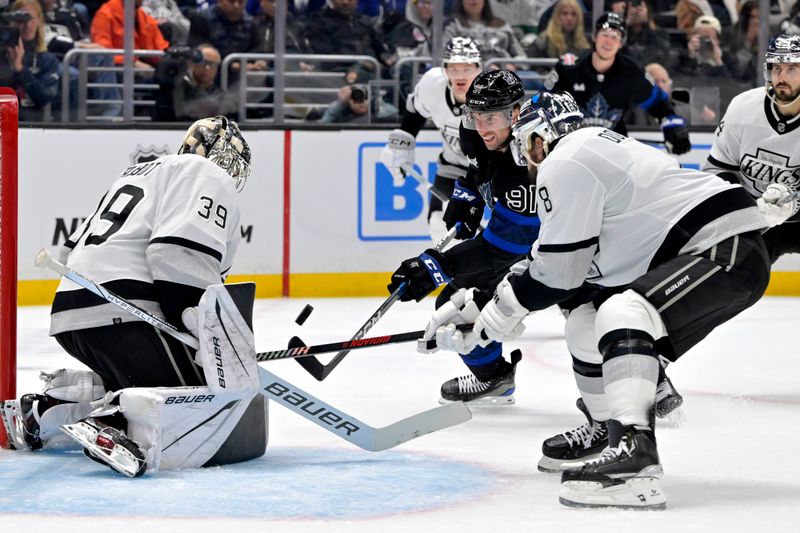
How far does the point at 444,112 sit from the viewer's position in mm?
5648

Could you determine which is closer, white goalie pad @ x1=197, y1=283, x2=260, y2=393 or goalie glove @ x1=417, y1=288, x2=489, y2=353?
white goalie pad @ x1=197, y1=283, x2=260, y2=393

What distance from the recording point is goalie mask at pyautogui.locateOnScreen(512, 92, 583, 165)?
2.93 metres

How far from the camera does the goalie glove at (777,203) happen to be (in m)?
4.08

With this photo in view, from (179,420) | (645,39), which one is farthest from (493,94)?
(645,39)

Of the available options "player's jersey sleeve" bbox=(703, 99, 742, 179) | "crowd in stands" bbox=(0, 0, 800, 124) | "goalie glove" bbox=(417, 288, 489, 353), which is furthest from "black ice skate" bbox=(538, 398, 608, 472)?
"crowd in stands" bbox=(0, 0, 800, 124)

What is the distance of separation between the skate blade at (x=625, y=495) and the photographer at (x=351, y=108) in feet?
13.6

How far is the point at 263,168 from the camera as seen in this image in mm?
6539

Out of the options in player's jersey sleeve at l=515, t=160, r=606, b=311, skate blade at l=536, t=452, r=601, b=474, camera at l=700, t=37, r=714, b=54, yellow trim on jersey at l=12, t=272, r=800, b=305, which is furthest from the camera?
camera at l=700, t=37, r=714, b=54

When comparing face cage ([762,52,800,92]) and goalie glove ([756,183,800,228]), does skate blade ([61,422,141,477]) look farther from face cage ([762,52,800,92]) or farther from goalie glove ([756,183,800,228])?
face cage ([762,52,800,92])

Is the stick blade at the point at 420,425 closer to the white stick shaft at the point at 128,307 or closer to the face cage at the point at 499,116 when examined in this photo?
the white stick shaft at the point at 128,307

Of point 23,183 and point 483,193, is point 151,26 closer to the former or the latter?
point 23,183

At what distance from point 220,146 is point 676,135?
3.20 meters

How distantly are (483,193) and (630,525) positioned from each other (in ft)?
5.08

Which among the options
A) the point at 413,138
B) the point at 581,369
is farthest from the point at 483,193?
the point at 413,138
